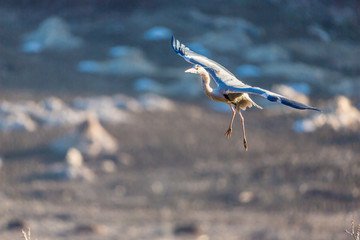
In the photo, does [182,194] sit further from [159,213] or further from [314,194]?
[314,194]

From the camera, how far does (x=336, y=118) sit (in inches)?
1368

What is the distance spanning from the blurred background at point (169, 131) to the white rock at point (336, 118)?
112 millimetres

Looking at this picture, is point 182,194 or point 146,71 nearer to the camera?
point 182,194

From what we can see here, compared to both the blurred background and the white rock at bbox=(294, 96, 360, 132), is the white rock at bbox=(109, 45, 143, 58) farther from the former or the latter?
the white rock at bbox=(294, 96, 360, 132)

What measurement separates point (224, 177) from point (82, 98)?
11933 mm

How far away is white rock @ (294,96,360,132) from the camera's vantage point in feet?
112

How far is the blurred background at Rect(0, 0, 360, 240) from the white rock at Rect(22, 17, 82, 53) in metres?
0.13

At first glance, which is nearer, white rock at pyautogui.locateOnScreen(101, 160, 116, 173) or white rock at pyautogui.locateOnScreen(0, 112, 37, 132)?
white rock at pyautogui.locateOnScreen(101, 160, 116, 173)

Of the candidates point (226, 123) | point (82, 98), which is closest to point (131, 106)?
point (82, 98)

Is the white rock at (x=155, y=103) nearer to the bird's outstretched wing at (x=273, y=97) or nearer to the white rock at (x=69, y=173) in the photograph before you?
the white rock at (x=69, y=173)

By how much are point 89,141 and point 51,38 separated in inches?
547

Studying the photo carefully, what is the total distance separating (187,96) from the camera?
39.8m

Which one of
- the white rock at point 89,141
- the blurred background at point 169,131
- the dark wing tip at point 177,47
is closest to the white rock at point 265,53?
the blurred background at point 169,131

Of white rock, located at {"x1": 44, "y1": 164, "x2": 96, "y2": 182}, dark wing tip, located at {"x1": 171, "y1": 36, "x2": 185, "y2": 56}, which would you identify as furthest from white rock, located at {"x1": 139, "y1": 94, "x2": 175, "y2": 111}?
dark wing tip, located at {"x1": 171, "y1": 36, "x2": 185, "y2": 56}
